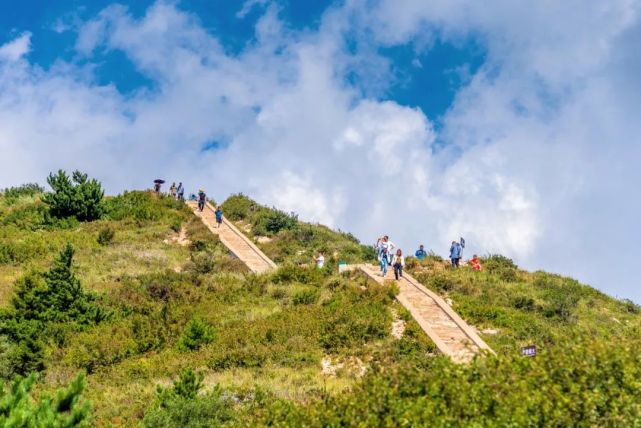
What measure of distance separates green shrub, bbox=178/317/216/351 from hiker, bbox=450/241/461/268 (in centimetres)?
1268

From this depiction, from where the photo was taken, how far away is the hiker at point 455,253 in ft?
93.0

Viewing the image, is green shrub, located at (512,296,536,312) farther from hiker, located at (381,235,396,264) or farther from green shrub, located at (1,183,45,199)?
green shrub, located at (1,183,45,199)

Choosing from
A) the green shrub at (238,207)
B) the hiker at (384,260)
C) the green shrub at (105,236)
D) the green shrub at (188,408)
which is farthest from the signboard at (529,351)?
the green shrub at (238,207)

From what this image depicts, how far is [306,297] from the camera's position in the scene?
73.6 feet

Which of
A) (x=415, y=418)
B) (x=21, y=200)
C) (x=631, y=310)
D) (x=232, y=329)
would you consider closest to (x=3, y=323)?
(x=232, y=329)

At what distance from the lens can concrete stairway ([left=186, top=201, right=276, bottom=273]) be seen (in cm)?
3025

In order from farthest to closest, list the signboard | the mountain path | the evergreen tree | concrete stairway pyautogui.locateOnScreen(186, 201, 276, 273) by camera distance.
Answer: concrete stairway pyautogui.locateOnScreen(186, 201, 276, 273), the mountain path, the signboard, the evergreen tree

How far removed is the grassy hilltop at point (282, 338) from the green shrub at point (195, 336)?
0.04 metres

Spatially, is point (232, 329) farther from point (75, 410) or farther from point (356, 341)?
point (75, 410)

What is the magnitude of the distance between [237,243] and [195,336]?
51.3 ft

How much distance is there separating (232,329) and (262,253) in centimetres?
1289

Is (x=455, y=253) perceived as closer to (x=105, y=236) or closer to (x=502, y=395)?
(x=105, y=236)

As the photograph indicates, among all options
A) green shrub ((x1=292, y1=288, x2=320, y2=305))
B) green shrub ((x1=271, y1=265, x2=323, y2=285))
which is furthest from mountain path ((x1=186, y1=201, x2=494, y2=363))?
green shrub ((x1=292, y1=288, x2=320, y2=305))

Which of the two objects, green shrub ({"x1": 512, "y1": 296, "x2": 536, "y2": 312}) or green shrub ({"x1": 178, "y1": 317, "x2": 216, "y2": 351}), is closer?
green shrub ({"x1": 178, "y1": 317, "x2": 216, "y2": 351})
